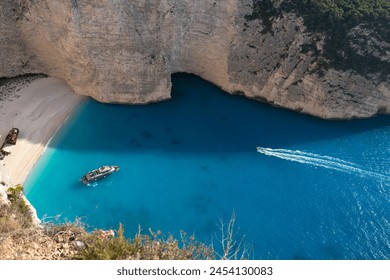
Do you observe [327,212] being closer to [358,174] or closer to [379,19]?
[358,174]

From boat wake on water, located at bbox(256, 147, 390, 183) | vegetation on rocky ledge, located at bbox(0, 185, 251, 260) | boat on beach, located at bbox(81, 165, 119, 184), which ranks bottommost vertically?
boat on beach, located at bbox(81, 165, 119, 184)


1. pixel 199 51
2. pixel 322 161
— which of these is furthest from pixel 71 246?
pixel 199 51

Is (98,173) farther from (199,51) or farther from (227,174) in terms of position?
(199,51)

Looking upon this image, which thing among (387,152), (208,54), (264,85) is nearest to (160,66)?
(208,54)

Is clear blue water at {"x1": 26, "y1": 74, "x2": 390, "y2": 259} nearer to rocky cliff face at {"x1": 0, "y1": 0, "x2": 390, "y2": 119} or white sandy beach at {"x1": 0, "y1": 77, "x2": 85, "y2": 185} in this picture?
white sandy beach at {"x1": 0, "y1": 77, "x2": 85, "y2": 185}

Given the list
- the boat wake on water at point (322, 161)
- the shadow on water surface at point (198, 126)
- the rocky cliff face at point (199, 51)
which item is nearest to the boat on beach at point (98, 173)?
the shadow on water surface at point (198, 126)

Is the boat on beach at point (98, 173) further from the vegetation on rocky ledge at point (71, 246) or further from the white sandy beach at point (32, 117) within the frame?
the vegetation on rocky ledge at point (71, 246)

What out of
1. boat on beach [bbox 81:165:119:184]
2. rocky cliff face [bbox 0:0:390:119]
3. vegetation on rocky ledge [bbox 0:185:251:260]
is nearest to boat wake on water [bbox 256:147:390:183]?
rocky cliff face [bbox 0:0:390:119]
